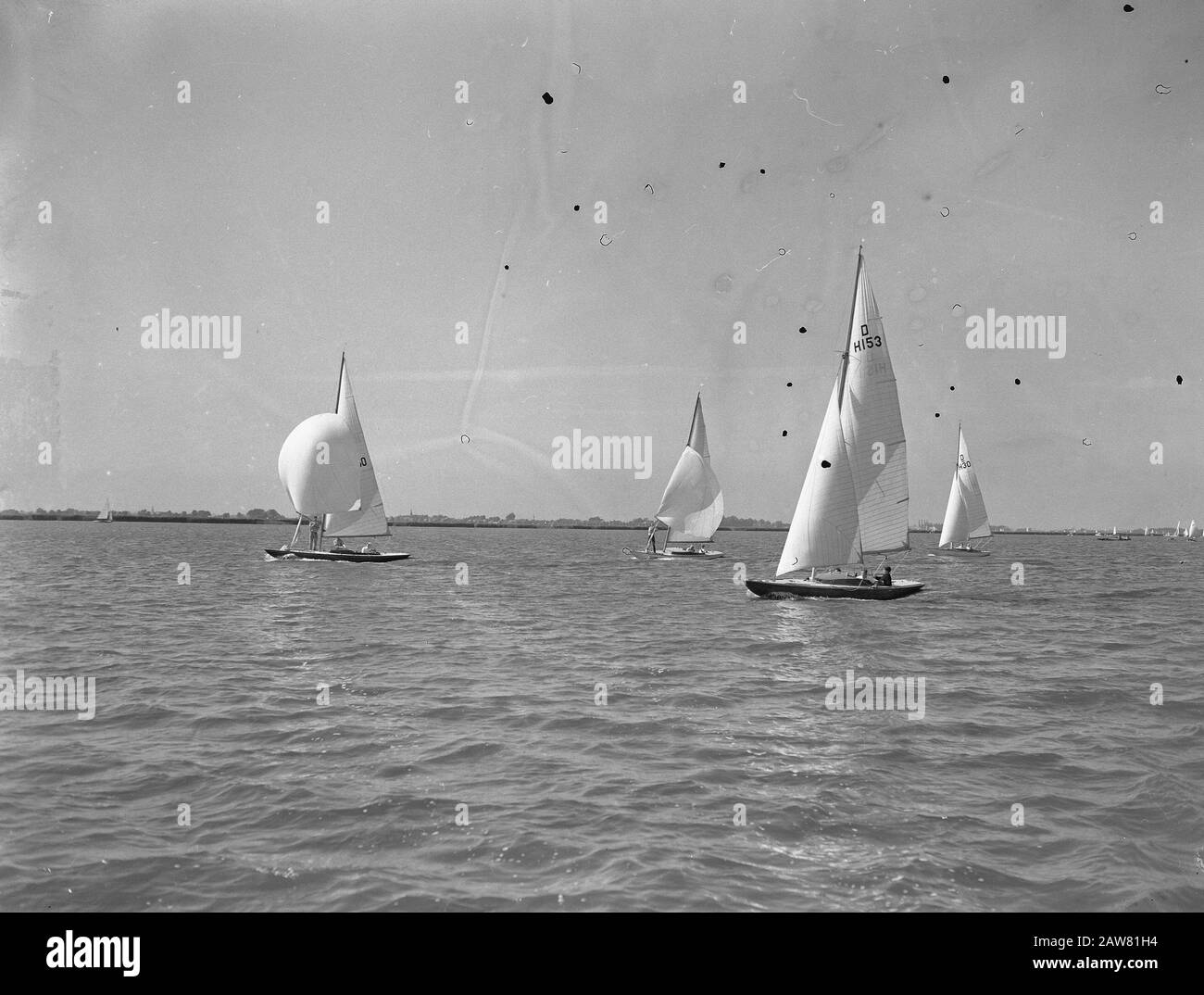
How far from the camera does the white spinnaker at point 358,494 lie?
6450 centimetres

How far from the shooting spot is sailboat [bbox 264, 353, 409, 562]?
62156 mm

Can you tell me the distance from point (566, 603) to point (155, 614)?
18.7m

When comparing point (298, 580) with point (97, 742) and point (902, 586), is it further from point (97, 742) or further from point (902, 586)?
point (97, 742)

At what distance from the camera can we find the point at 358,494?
6406cm

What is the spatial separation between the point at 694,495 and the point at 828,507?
139 feet

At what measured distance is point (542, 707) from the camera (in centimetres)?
1720

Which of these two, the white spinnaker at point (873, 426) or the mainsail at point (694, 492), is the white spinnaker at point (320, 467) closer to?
the mainsail at point (694, 492)

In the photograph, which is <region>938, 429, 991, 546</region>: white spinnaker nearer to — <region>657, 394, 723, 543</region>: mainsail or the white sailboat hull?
<region>657, 394, 723, 543</region>: mainsail

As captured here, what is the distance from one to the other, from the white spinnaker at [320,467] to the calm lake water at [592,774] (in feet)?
106

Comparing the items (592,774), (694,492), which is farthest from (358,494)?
(592,774)

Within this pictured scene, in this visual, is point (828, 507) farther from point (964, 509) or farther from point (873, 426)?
point (964, 509)

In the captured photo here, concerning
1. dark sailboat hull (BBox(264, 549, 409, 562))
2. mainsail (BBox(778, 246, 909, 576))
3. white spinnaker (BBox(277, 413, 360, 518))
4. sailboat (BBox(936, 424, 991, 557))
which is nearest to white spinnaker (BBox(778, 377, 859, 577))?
mainsail (BBox(778, 246, 909, 576))

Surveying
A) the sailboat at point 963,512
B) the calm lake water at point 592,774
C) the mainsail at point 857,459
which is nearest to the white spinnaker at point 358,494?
the calm lake water at point 592,774
